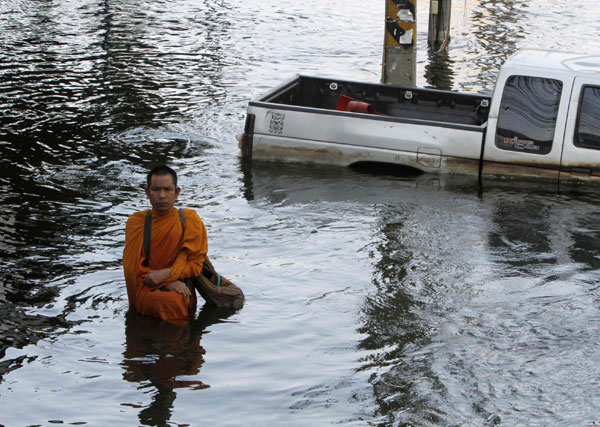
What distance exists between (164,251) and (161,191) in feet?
1.59

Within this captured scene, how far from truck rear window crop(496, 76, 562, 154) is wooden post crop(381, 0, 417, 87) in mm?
2980

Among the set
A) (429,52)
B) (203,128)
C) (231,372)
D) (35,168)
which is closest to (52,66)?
(203,128)

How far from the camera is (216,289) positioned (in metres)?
7.70

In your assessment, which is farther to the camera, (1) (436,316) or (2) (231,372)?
(1) (436,316)

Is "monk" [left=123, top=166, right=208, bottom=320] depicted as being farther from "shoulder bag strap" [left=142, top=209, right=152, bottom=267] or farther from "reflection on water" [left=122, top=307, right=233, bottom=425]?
"reflection on water" [left=122, top=307, right=233, bottom=425]

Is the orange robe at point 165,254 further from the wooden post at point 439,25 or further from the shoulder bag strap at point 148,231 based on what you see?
the wooden post at point 439,25

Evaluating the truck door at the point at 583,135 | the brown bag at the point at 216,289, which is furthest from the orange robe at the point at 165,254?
the truck door at the point at 583,135

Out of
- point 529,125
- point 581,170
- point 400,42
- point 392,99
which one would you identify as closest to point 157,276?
point 529,125

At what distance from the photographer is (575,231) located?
32.8ft

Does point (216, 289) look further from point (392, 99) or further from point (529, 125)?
point (392, 99)

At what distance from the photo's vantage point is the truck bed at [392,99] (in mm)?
12695

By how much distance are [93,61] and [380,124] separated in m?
10.6

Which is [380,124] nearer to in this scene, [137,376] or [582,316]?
[582,316]

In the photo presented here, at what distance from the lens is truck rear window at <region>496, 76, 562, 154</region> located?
10953mm
